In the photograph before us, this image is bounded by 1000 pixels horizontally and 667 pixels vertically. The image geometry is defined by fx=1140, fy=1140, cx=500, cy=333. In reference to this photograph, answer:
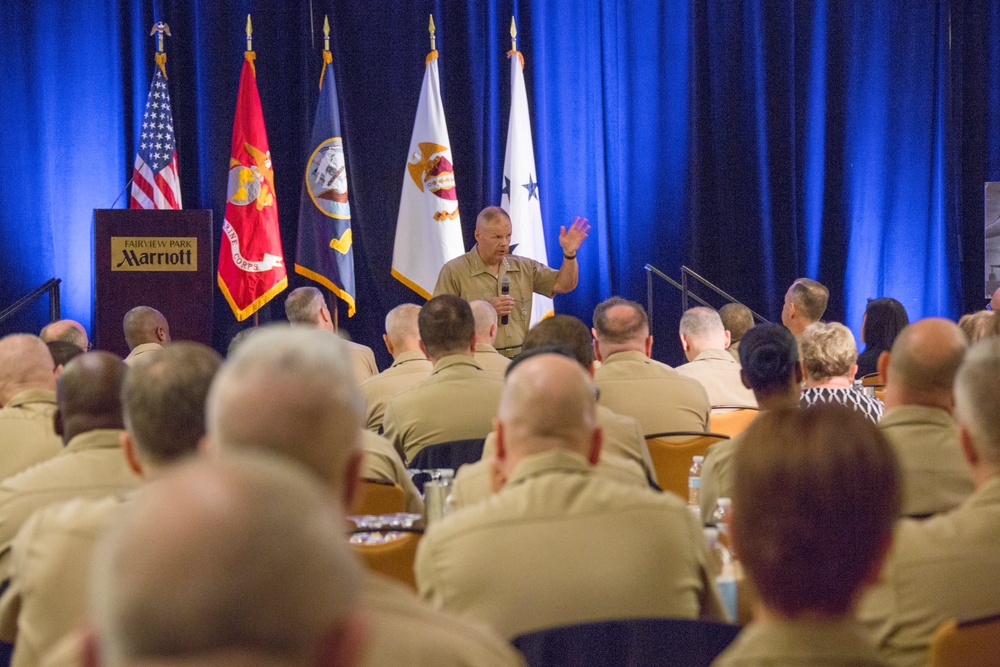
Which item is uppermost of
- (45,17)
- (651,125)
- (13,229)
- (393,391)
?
(45,17)

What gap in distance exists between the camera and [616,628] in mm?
1769

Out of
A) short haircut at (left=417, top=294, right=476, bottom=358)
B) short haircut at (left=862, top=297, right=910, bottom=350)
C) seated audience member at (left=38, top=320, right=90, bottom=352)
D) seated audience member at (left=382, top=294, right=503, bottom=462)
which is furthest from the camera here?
short haircut at (left=862, top=297, right=910, bottom=350)

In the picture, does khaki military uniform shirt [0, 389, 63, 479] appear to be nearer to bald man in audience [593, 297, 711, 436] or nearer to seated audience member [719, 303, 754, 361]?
bald man in audience [593, 297, 711, 436]

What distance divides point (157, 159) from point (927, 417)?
653 cm

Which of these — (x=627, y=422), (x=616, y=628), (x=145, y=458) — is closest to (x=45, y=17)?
(x=627, y=422)

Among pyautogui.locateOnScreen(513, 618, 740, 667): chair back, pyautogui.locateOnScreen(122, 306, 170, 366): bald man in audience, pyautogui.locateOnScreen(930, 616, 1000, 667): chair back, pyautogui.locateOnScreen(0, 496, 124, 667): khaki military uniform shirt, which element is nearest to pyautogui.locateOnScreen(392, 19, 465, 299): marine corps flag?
pyautogui.locateOnScreen(122, 306, 170, 366): bald man in audience

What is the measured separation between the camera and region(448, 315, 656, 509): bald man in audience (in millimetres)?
2852

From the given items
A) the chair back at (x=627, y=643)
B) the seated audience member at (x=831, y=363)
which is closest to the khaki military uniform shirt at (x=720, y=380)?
the seated audience member at (x=831, y=363)

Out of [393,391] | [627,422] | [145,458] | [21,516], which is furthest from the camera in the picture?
[393,391]

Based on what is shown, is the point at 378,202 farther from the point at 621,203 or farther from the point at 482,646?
the point at 482,646

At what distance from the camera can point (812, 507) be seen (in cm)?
148

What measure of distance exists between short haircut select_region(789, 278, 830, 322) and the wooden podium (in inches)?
151

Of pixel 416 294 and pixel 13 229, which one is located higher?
pixel 13 229

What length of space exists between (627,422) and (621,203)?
6.21 meters
